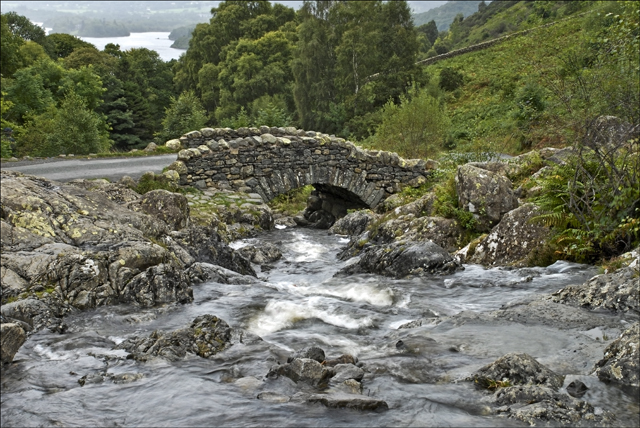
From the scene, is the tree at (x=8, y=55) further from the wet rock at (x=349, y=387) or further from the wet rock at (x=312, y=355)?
the wet rock at (x=349, y=387)

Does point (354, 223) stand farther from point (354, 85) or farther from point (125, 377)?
point (354, 85)

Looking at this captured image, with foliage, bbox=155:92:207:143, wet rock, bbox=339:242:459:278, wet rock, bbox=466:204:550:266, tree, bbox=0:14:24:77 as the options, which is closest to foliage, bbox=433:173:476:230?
wet rock, bbox=466:204:550:266

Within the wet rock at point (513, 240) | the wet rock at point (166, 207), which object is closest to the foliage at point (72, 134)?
the wet rock at point (166, 207)

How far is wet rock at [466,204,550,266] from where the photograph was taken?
10.5 m

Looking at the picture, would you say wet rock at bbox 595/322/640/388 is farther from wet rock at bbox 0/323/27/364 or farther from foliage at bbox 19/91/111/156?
foliage at bbox 19/91/111/156

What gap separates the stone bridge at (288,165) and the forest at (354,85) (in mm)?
2497

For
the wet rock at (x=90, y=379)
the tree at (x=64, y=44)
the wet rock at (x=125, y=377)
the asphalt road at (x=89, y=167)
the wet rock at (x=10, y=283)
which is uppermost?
the tree at (x=64, y=44)

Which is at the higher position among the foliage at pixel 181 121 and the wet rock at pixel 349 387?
the foliage at pixel 181 121

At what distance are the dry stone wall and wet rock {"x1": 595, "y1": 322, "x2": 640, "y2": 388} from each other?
13.6m

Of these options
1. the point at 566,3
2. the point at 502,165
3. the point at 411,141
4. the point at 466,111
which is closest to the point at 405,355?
the point at 502,165

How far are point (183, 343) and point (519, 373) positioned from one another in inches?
143

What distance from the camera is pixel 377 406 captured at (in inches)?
198

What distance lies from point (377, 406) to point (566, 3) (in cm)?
6866

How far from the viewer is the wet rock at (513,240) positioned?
34.5 feet
